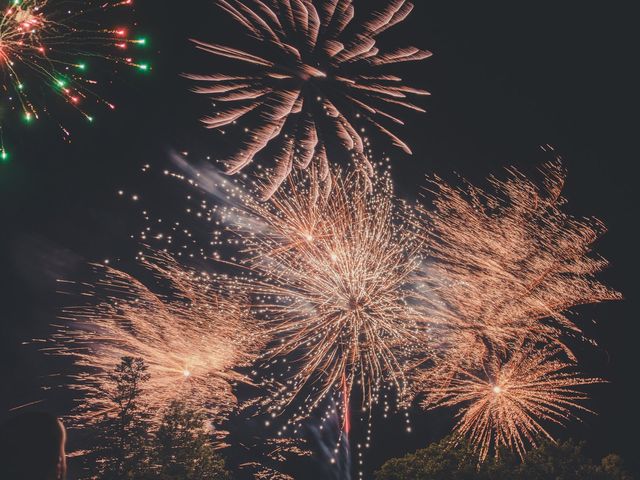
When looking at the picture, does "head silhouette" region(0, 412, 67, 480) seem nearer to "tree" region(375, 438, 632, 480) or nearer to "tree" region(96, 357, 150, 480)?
"tree" region(96, 357, 150, 480)

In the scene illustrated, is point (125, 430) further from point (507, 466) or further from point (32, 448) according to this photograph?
point (32, 448)

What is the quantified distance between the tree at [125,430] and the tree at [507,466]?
993 centimetres

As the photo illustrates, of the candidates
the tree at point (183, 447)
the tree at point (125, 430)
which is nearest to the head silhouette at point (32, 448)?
the tree at point (125, 430)

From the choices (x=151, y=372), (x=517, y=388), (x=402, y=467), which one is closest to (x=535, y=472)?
(x=402, y=467)

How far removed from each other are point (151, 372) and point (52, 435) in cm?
1474

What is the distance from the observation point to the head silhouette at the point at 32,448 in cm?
229

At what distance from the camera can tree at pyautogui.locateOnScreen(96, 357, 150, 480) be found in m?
15.4

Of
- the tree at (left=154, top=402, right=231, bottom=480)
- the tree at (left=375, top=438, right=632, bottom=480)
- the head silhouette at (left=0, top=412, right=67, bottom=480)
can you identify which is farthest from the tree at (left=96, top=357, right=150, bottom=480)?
the head silhouette at (left=0, top=412, right=67, bottom=480)

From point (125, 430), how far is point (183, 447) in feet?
8.76

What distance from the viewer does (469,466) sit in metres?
15.7

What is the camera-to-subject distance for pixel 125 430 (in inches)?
616

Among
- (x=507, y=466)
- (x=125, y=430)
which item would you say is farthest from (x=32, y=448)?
(x=507, y=466)

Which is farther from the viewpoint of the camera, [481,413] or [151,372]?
[151,372]

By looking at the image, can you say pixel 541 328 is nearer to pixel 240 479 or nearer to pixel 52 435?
pixel 52 435
